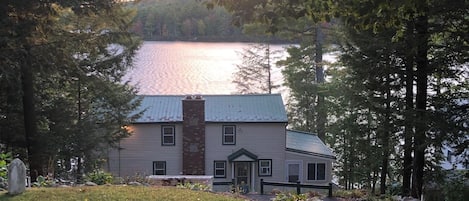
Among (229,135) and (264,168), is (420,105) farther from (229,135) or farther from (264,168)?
(229,135)

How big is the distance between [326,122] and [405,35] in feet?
69.6

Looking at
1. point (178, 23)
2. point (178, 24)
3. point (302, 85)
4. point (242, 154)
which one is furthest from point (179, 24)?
point (242, 154)

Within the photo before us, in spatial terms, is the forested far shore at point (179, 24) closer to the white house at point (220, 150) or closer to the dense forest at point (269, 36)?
the white house at point (220, 150)

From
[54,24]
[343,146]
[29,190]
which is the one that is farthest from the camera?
[343,146]

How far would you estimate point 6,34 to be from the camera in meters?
12.9

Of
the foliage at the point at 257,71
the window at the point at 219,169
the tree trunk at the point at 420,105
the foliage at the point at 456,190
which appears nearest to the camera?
the foliage at the point at 456,190

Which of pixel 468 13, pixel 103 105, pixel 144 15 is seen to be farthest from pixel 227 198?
pixel 144 15

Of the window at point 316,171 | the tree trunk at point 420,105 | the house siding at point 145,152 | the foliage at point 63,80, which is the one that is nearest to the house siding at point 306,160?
the window at point 316,171

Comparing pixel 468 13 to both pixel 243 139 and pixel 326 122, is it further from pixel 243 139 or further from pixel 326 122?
pixel 326 122

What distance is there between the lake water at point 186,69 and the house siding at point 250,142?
9.82 metres

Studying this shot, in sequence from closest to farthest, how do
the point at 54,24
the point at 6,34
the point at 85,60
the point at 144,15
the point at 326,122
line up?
the point at 6,34 → the point at 54,24 → the point at 85,60 → the point at 326,122 → the point at 144,15

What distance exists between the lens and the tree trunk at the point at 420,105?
12922 mm

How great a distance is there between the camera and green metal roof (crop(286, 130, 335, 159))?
25.2 meters

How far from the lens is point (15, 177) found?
28.9ft
